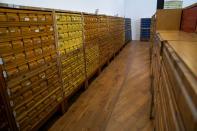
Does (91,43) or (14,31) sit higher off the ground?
(14,31)

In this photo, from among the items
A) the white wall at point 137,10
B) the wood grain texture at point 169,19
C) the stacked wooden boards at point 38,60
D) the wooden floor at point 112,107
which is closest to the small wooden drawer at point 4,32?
the stacked wooden boards at point 38,60

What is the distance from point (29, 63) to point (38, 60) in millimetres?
126

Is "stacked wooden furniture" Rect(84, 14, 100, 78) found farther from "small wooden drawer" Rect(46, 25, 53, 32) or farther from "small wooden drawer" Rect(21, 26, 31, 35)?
"small wooden drawer" Rect(21, 26, 31, 35)

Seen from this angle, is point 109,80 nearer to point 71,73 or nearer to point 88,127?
point 71,73

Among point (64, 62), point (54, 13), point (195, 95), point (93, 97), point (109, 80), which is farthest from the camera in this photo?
point (109, 80)

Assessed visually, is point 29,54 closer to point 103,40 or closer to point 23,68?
point 23,68

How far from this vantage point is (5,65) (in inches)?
49.8

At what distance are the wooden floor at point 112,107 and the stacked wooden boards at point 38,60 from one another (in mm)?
245

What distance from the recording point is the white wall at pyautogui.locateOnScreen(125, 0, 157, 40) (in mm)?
9516

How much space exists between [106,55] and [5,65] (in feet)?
10.3

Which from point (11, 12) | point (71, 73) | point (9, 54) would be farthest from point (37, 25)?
point (71, 73)

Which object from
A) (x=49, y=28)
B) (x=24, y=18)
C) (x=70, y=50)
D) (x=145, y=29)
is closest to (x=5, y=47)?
(x=24, y=18)

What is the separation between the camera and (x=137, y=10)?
980 cm

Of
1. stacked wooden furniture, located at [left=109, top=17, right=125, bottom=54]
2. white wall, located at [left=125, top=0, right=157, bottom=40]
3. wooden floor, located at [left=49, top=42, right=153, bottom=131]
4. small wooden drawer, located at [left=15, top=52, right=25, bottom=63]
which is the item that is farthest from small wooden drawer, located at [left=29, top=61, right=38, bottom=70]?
white wall, located at [left=125, top=0, right=157, bottom=40]
